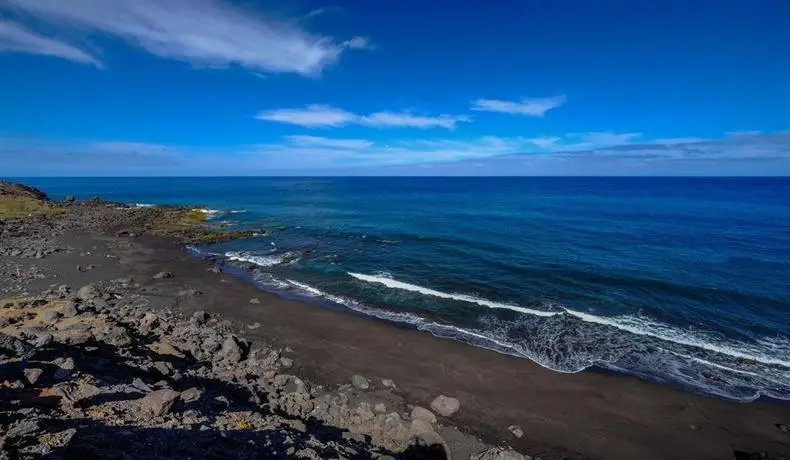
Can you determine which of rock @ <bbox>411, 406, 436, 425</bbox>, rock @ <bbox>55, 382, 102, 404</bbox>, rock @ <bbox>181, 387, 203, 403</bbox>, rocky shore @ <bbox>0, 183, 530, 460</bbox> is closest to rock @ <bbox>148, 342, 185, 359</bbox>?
rocky shore @ <bbox>0, 183, 530, 460</bbox>

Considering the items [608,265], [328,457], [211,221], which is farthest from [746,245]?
[211,221]

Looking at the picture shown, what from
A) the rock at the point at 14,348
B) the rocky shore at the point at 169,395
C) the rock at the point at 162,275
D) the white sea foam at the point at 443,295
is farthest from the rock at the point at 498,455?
the rock at the point at 162,275

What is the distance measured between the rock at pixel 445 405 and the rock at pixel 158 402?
29.7 feet

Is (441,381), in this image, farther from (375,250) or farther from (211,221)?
(211,221)

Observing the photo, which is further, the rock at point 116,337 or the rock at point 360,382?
the rock at point 360,382

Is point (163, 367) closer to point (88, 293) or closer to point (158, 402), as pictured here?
point (158, 402)

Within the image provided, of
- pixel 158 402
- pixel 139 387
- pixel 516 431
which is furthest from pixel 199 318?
pixel 516 431

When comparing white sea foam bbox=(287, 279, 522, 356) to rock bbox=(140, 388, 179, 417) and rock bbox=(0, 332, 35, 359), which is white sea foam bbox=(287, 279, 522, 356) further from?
rock bbox=(0, 332, 35, 359)

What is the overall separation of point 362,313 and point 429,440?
1251cm

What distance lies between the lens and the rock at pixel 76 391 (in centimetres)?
965

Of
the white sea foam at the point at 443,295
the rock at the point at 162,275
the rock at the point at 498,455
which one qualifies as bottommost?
the rock at the point at 498,455

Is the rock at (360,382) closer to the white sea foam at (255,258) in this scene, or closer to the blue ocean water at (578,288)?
the blue ocean water at (578,288)

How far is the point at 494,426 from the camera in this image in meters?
13.7

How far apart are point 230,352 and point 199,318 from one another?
5.88m
